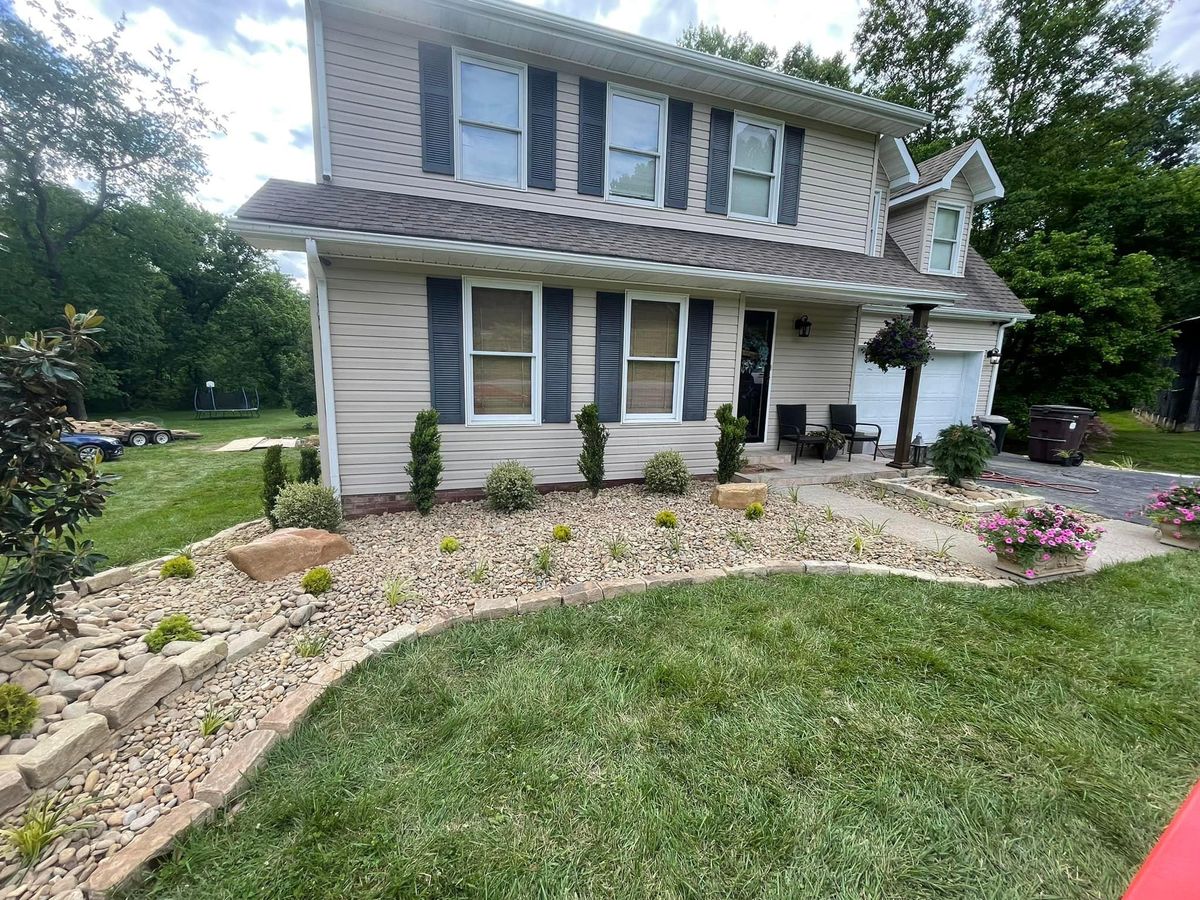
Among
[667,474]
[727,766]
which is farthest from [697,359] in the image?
[727,766]

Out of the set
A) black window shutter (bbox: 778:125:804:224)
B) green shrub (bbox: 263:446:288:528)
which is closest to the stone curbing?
green shrub (bbox: 263:446:288:528)

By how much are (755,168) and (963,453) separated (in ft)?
17.0

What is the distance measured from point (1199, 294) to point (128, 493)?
2584cm

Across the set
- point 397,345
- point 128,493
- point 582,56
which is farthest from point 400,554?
point 582,56

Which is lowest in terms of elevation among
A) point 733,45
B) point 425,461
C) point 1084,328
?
point 425,461

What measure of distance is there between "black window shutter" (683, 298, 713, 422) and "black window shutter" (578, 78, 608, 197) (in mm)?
2122

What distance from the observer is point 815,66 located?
57.7 ft

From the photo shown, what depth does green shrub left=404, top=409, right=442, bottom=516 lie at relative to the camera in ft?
16.4

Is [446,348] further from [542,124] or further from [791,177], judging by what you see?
[791,177]

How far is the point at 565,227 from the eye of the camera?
5988mm

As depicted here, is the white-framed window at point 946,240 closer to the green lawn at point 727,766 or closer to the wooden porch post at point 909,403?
the wooden porch post at point 909,403

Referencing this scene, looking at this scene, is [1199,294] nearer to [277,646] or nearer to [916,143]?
[916,143]

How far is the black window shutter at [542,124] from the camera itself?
596 cm

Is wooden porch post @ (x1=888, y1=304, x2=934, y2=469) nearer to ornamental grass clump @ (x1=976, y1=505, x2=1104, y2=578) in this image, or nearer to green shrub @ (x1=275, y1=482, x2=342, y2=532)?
ornamental grass clump @ (x1=976, y1=505, x2=1104, y2=578)
